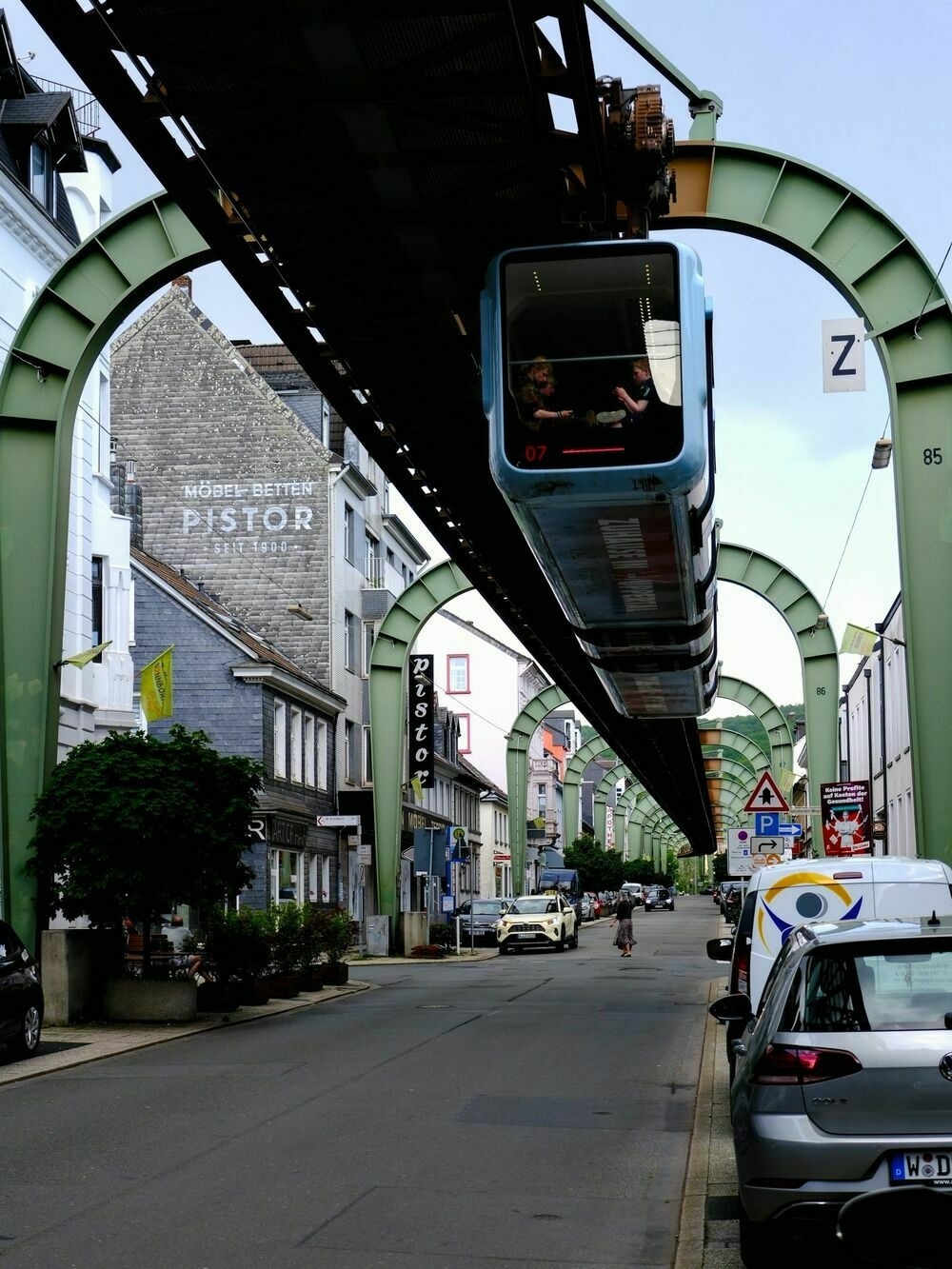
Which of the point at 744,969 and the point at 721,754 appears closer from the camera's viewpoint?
the point at 744,969

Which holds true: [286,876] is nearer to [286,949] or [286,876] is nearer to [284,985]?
[286,949]

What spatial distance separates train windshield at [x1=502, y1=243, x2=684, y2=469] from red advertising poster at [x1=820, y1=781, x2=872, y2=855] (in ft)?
52.9

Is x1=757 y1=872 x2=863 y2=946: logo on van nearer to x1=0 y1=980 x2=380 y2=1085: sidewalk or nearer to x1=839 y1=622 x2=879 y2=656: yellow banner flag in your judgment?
x1=0 y1=980 x2=380 y2=1085: sidewalk

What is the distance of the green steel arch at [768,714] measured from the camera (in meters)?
57.3

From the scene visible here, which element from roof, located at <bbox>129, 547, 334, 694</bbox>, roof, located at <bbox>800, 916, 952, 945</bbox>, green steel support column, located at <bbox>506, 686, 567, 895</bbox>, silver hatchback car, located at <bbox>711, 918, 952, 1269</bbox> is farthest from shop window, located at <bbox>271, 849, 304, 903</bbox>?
silver hatchback car, located at <bbox>711, 918, 952, 1269</bbox>

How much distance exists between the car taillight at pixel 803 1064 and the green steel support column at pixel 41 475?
1487 centimetres

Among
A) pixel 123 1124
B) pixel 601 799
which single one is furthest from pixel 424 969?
pixel 601 799

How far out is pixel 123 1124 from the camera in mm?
12523

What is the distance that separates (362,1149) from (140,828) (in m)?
9.80

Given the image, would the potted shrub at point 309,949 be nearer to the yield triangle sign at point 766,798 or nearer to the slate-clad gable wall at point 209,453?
the yield triangle sign at point 766,798

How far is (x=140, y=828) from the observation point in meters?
20.4

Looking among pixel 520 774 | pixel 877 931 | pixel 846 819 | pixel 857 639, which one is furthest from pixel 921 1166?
pixel 520 774

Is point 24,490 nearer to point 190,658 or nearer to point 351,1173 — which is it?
point 351,1173

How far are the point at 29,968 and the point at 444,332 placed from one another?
26.0 ft
